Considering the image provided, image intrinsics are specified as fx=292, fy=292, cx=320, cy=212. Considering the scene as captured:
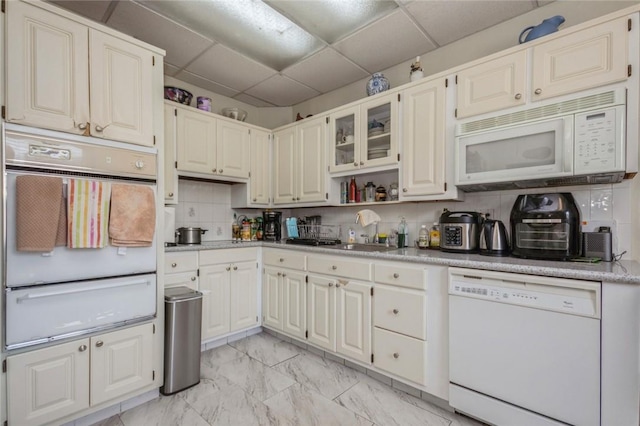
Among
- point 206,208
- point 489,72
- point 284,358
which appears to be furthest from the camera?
point 206,208

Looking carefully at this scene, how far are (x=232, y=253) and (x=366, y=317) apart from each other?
53.9 inches

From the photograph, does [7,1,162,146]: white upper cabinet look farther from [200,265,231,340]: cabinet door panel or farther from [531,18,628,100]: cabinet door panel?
[531,18,628,100]: cabinet door panel

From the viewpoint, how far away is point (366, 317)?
213 cm

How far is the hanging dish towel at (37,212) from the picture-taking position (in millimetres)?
1475

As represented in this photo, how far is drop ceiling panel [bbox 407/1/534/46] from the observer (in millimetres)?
2021

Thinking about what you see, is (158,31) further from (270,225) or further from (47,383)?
(47,383)

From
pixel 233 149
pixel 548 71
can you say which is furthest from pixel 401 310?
pixel 233 149

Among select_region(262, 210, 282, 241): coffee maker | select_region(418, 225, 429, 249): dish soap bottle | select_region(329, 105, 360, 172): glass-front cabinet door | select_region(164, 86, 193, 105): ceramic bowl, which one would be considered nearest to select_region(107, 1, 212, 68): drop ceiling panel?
select_region(164, 86, 193, 105): ceramic bowl

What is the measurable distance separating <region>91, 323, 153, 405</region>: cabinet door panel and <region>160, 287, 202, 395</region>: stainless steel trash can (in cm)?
11

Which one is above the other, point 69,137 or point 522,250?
point 69,137

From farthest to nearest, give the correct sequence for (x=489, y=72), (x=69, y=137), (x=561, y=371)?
(x=489, y=72), (x=69, y=137), (x=561, y=371)

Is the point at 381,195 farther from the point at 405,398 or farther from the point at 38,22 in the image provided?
the point at 38,22

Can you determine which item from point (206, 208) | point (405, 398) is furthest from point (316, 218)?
point (405, 398)

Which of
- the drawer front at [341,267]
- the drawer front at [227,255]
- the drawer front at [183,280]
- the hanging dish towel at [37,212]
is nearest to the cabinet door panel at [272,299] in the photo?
the drawer front at [227,255]
